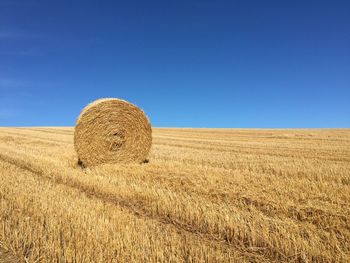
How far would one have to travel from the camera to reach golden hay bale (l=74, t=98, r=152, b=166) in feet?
33.2

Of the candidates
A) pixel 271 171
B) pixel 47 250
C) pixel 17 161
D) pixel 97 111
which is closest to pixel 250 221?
pixel 47 250

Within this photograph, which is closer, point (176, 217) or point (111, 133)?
point (176, 217)

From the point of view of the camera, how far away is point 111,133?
10.5m

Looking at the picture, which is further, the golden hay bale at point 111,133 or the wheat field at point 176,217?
the golden hay bale at point 111,133

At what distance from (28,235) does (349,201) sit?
484 cm

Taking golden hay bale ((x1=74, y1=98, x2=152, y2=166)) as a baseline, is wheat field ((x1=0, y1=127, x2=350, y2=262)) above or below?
below

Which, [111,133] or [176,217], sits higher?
[111,133]

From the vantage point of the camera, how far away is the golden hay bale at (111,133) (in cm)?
1012

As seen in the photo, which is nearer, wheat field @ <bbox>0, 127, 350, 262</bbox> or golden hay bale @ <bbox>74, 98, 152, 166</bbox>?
wheat field @ <bbox>0, 127, 350, 262</bbox>

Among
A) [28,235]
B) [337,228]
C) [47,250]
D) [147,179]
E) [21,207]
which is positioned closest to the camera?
[47,250]

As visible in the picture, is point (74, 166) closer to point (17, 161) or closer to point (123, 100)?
point (17, 161)

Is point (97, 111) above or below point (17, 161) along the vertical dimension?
above

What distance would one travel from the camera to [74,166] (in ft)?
31.1

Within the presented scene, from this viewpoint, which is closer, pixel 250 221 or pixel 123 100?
pixel 250 221
